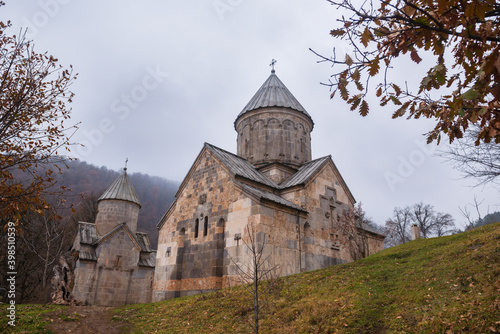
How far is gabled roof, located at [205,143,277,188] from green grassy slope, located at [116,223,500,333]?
16.2 ft

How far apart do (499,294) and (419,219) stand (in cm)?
3725

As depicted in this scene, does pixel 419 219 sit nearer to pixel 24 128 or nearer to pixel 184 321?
pixel 184 321

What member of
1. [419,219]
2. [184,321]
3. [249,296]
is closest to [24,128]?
[184,321]

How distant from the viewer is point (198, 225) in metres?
13.4

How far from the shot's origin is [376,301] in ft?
21.0

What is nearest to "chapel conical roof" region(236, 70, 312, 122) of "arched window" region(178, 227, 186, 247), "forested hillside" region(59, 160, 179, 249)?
"arched window" region(178, 227, 186, 247)

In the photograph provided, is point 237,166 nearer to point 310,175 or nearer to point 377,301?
point 310,175

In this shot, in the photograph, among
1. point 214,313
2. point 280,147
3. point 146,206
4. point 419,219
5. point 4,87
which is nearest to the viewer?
point 4,87

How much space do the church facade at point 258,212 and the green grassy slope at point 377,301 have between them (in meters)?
2.24

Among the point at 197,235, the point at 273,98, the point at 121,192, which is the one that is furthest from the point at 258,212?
the point at 121,192

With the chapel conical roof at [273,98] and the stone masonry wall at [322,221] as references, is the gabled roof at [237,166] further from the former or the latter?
the chapel conical roof at [273,98]

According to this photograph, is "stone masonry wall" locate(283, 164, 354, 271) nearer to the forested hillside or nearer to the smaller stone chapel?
the smaller stone chapel

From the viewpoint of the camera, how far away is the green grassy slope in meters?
5.23

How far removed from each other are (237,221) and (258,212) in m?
0.99
